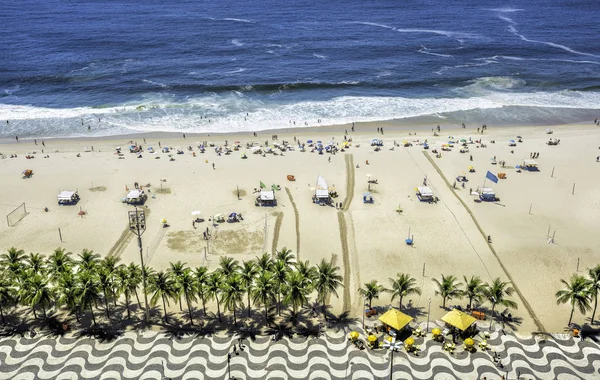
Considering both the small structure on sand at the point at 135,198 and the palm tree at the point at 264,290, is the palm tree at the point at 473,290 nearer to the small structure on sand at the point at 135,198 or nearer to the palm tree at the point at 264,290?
the palm tree at the point at 264,290

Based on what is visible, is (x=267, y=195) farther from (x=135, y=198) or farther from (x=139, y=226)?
(x=139, y=226)

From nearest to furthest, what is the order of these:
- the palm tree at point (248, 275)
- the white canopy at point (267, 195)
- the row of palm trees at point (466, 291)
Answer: the palm tree at point (248, 275) → the row of palm trees at point (466, 291) → the white canopy at point (267, 195)

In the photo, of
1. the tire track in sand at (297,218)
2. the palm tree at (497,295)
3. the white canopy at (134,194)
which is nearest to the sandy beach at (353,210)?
the tire track in sand at (297,218)

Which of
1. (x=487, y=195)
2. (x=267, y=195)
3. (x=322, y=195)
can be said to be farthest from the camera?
(x=487, y=195)

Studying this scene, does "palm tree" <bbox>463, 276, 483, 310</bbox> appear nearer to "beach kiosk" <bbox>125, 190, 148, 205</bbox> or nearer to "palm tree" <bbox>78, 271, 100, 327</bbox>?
"palm tree" <bbox>78, 271, 100, 327</bbox>

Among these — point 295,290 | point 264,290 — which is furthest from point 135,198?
point 295,290

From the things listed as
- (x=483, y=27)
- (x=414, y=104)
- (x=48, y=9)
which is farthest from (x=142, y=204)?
(x=48, y=9)

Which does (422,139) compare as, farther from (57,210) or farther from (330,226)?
(57,210)
